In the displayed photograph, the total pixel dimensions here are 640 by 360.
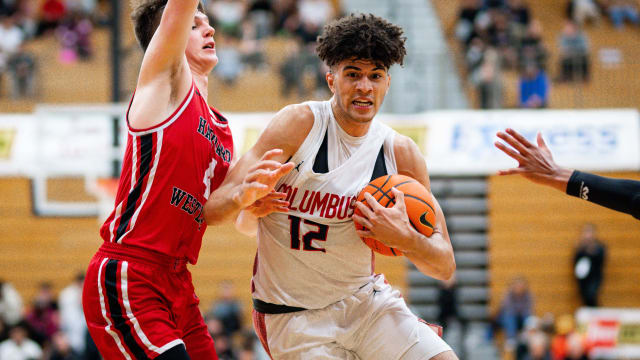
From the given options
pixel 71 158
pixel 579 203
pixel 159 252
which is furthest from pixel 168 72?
pixel 579 203

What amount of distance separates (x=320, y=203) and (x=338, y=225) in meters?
0.17

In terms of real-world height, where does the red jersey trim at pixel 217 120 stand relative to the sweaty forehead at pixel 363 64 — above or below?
below

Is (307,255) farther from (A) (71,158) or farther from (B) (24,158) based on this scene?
(B) (24,158)

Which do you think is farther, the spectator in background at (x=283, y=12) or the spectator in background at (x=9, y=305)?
the spectator in background at (x=283, y=12)

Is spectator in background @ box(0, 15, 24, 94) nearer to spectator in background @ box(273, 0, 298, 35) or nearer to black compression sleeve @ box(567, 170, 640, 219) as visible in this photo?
spectator in background @ box(273, 0, 298, 35)

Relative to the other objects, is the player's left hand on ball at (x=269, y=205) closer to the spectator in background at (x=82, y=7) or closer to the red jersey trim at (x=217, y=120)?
the red jersey trim at (x=217, y=120)

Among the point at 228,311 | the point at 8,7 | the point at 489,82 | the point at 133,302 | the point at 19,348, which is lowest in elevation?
the point at 19,348

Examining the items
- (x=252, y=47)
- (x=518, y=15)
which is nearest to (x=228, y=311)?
(x=252, y=47)

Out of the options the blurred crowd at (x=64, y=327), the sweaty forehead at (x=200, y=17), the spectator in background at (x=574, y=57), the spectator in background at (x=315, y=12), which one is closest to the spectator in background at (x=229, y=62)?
the spectator in background at (x=315, y=12)

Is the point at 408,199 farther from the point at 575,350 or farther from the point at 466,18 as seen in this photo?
the point at 466,18

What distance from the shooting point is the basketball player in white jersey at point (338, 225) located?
477cm

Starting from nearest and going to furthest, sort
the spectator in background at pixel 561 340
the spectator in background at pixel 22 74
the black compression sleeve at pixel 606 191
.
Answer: the black compression sleeve at pixel 606 191 → the spectator in background at pixel 561 340 → the spectator in background at pixel 22 74

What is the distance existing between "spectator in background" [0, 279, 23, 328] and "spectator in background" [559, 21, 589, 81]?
10.2 meters

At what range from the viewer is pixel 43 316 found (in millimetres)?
13688
